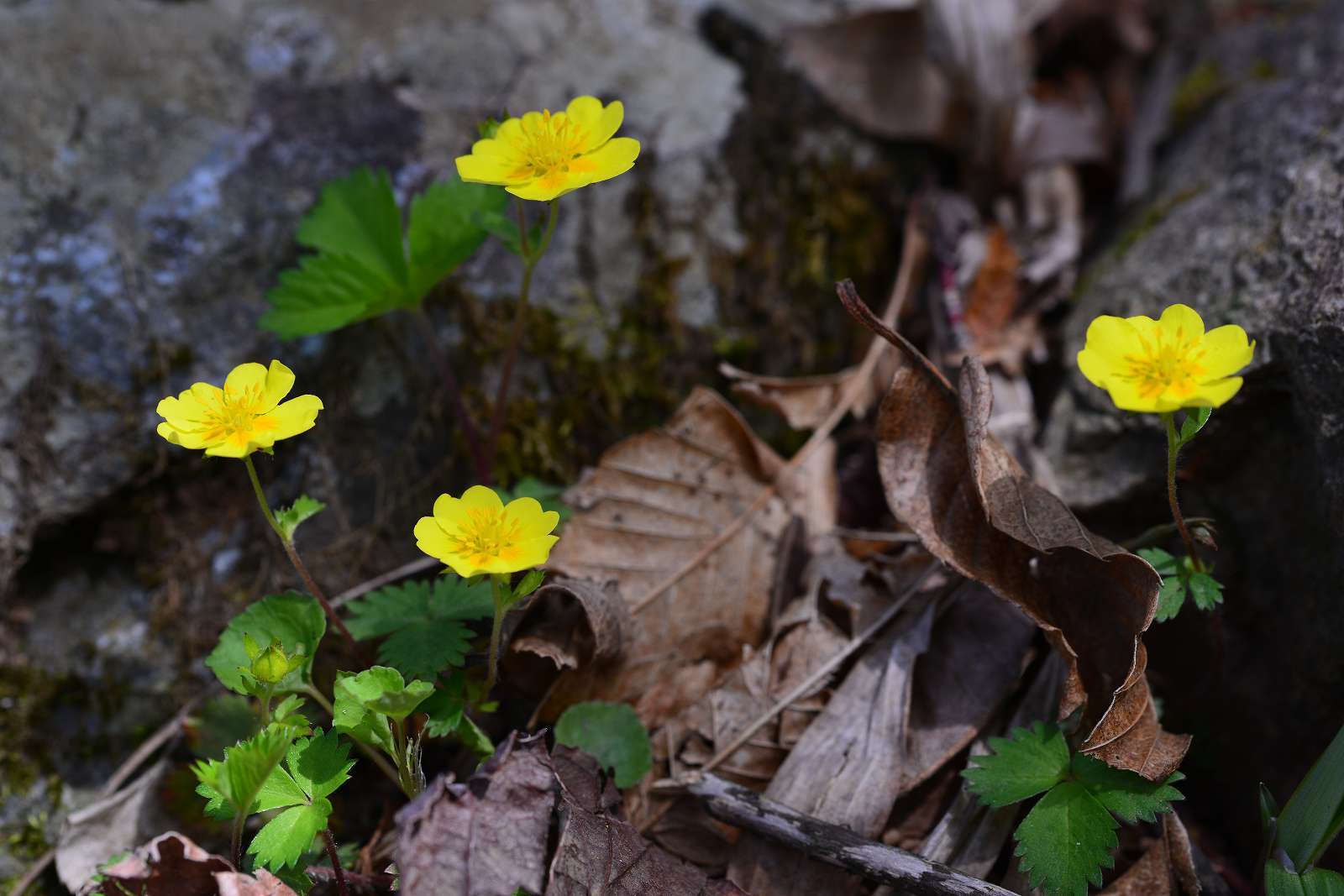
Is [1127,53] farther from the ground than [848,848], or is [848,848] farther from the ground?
[1127,53]

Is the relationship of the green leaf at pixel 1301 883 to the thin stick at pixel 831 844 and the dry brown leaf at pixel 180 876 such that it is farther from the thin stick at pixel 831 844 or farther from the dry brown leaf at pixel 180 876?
the dry brown leaf at pixel 180 876

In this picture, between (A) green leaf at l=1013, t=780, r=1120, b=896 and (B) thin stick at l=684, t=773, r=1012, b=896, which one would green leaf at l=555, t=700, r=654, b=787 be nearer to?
(B) thin stick at l=684, t=773, r=1012, b=896

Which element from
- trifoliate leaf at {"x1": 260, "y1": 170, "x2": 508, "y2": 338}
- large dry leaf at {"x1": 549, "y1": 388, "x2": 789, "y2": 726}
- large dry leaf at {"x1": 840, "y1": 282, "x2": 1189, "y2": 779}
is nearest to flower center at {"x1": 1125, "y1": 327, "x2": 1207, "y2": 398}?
large dry leaf at {"x1": 840, "y1": 282, "x2": 1189, "y2": 779}

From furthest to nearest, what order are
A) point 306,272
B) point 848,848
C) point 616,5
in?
point 616,5 < point 306,272 < point 848,848

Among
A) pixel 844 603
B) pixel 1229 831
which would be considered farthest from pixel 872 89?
pixel 1229 831

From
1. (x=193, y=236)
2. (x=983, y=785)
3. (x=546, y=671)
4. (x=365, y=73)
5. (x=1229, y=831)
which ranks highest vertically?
Result: (x=365, y=73)

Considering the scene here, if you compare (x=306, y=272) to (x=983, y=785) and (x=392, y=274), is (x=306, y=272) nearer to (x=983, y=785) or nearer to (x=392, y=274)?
(x=392, y=274)
